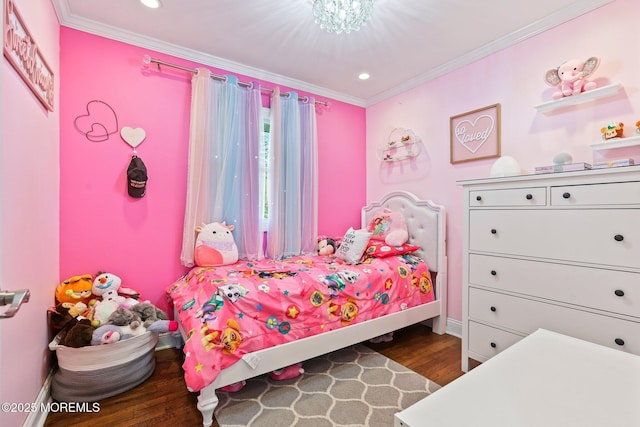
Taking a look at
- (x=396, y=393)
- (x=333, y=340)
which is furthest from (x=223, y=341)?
(x=396, y=393)

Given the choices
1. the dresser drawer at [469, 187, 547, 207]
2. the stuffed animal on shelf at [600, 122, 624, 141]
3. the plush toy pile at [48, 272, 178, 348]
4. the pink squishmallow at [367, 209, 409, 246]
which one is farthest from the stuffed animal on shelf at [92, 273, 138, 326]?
the stuffed animal on shelf at [600, 122, 624, 141]

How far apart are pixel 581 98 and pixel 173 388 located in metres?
3.33

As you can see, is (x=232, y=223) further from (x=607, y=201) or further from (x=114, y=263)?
(x=607, y=201)

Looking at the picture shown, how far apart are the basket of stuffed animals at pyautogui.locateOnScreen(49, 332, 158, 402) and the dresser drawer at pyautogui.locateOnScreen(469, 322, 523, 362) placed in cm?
226

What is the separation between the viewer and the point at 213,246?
8.13ft

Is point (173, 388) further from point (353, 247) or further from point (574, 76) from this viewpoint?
point (574, 76)

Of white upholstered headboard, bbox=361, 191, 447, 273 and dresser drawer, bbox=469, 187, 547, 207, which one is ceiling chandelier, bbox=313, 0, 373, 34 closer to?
dresser drawer, bbox=469, 187, 547, 207

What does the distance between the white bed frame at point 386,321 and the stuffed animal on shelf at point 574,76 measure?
48.8 inches

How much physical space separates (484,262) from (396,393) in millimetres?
1044

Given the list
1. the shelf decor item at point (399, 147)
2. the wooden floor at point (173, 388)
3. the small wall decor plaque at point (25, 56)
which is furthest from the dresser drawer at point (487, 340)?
the small wall decor plaque at point (25, 56)

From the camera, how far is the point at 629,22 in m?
1.83

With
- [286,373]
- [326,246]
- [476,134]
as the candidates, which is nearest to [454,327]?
[326,246]

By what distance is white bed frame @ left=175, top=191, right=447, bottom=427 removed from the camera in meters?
1.62

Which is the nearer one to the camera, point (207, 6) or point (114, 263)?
point (207, 6)
